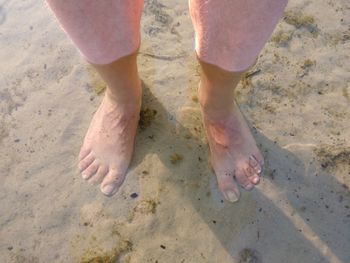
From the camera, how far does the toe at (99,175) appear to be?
180 centimetres

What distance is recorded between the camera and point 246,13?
1119 millimetres

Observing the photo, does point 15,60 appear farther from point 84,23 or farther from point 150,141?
point 84,23

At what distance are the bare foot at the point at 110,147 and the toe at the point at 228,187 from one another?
46 centimetres

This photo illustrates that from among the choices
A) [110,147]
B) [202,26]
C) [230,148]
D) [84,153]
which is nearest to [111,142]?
[110,147]

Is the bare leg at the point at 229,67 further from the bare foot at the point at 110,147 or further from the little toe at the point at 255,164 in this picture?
the bare foot at the point at 110,147

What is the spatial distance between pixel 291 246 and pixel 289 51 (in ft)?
3.65

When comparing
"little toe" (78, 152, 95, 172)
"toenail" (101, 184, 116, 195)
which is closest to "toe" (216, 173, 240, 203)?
"toenail" (101, 184, 116, 195)

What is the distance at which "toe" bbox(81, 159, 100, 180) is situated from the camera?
5.95 feet

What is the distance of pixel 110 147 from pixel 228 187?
0.59m


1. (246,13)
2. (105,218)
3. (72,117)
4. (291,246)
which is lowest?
(291,246)

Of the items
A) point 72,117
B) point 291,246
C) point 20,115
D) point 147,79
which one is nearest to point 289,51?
point 147,79

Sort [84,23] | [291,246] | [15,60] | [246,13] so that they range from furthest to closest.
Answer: [15,60] → [291,246] → [84,23] → [246,13]

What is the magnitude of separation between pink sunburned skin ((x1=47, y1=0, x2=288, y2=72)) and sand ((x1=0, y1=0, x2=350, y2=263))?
645mm

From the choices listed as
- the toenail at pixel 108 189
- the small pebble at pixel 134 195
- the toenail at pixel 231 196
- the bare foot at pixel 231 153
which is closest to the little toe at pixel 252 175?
the bare foot at pixel 231 153
